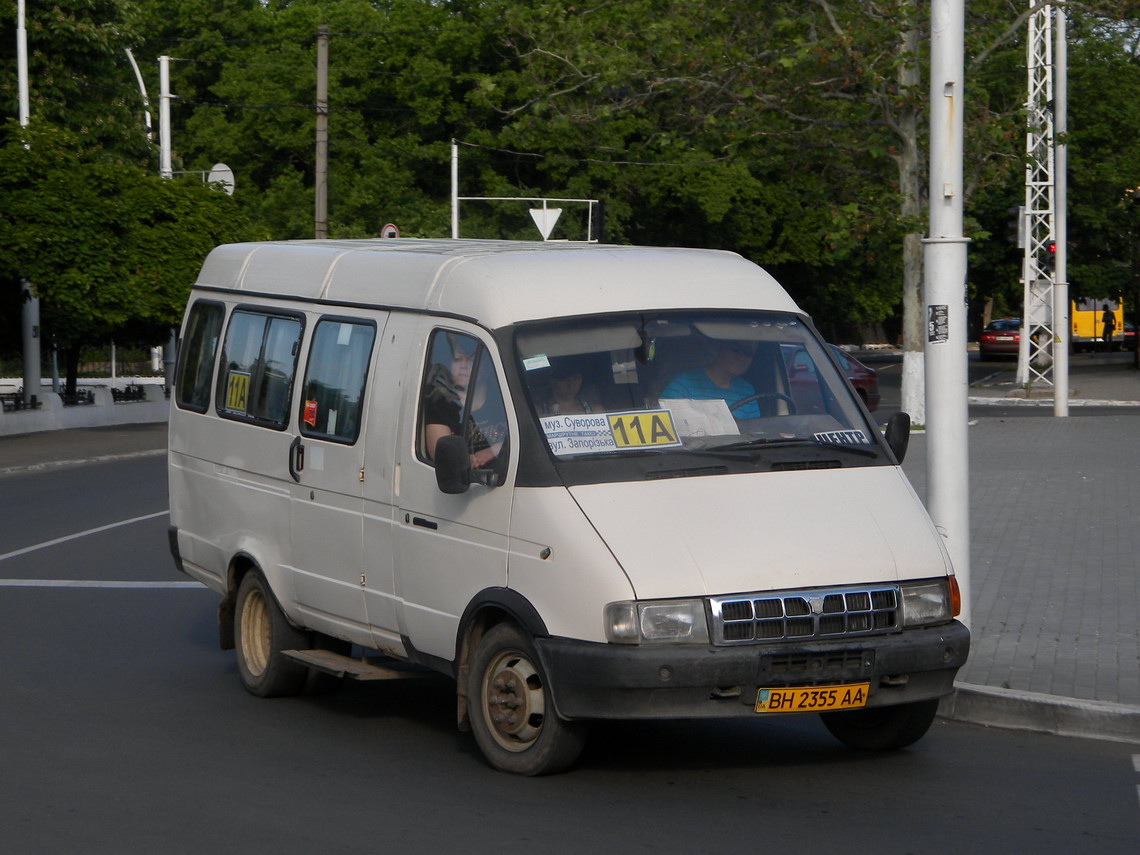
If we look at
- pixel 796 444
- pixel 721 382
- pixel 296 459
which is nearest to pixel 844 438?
pixel 796 444

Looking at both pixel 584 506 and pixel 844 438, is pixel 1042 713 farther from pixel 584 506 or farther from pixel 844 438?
pixel 584 506

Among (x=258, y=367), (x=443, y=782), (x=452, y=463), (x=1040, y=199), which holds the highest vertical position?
(x=1040, y=199)

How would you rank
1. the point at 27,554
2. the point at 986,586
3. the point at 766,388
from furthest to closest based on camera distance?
the point at 27,554, the point at 986,586, the point at 766,388

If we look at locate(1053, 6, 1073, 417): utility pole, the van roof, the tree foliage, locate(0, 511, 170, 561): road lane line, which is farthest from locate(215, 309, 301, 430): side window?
locate(1053, 6, 1073, 417): utility pole

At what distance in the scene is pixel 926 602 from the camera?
6723 millimetres

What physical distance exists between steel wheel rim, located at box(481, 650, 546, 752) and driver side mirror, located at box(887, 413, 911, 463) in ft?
6.77

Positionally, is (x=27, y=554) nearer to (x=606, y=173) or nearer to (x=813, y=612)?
(x=813, y=612)

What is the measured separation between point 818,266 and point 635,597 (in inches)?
2216

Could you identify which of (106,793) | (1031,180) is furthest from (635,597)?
(1031,180)

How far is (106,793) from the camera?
667 cm

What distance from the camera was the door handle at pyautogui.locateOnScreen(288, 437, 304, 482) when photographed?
831 centimetres

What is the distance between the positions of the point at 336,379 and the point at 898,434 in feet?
8.70

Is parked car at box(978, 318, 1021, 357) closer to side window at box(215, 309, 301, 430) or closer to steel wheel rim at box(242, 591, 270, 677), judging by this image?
side window at box(215, 309, 301, 430)

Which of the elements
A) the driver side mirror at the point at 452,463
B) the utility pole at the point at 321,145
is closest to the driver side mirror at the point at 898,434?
the driver side mirror at the point at 452,463
